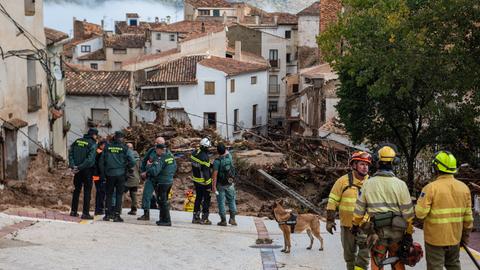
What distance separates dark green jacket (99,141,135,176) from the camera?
→ 50.2 feet

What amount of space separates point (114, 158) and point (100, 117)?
108 feet

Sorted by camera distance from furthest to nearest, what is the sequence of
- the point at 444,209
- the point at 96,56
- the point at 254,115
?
the point at 96,56 < the point at 254,115 < the point at 444,209

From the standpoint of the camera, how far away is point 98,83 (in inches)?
1885

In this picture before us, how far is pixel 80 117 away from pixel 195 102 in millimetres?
13201

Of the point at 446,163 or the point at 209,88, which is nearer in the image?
the point at 446,163

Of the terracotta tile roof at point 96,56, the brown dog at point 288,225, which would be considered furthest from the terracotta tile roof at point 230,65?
the brown dog at point 288,225

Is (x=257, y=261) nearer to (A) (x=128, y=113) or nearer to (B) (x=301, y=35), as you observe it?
(A) (x=128, y=113)

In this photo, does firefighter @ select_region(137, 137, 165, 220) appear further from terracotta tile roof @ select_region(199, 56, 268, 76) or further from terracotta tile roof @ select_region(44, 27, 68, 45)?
terracotta tile roof @ select_region(199, 56, 268, 76)

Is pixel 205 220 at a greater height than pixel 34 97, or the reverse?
pixel 34 97

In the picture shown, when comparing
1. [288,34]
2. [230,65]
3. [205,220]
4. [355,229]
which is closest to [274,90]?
[288,34]

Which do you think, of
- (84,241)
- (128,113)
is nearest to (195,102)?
(128,113)

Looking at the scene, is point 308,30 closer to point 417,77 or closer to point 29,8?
point 29,8

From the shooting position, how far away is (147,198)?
16.1 meters

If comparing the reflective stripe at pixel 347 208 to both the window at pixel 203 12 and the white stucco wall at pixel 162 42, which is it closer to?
the white stucco wall at pixel 162 42
